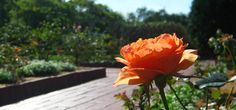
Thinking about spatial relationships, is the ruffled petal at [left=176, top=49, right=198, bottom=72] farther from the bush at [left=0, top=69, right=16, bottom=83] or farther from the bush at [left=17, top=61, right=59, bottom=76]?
the bush at [left=17, top=61, right=59, bottom=76]

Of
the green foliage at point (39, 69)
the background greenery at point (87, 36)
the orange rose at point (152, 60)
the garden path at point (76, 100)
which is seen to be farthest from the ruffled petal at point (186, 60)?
the green foliage at point (39, 69)

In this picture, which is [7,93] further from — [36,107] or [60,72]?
[60,72]

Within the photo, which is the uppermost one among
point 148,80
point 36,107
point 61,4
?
point 61,4

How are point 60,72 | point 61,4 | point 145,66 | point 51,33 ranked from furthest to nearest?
point 61,4 → point 51,33 → point 60,72 → point 145,66

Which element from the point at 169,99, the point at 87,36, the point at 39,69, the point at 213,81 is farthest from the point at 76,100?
the point at 87,36

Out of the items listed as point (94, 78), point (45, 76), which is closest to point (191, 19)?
point (94, 78)

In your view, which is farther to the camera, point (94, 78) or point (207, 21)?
point (207, 21)

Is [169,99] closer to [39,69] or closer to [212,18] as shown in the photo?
[39,69]
